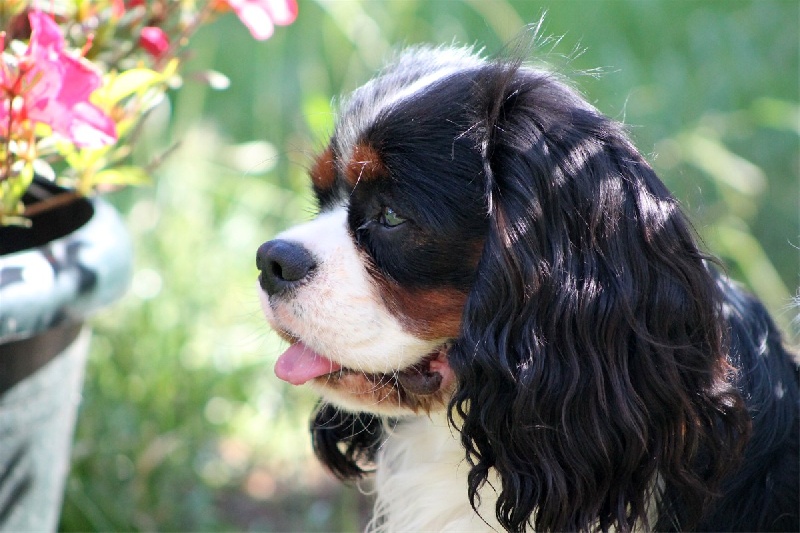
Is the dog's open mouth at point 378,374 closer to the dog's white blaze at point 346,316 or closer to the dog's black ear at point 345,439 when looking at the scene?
the dog's white blaze at point 346,316

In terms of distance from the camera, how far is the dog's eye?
1663 millimetres

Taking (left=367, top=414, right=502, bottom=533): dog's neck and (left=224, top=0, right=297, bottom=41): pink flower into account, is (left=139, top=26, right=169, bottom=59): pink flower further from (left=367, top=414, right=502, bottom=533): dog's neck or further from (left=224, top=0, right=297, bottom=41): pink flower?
(left=367, top=414, right=502, bottom=533): dog's neck

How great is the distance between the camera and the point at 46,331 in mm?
1835

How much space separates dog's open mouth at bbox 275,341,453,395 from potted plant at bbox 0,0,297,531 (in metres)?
0.39

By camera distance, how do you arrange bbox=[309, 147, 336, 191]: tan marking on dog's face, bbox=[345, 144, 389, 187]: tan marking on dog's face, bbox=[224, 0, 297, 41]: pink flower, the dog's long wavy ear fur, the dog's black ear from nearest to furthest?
the dog's long wavy ear fur < bbox=[345, 144, 389, 187]: tan marking on dog's face < bbox=[309, 147, 336, 191]: tan marking on dog's face < bbox=[224, 0, 297, 41]: pink flower < the dog's black ear

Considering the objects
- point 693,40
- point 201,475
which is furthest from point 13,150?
point 693,40

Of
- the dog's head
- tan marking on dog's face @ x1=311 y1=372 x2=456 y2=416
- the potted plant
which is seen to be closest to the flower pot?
the potted plant

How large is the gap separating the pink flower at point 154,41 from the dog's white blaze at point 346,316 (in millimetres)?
586

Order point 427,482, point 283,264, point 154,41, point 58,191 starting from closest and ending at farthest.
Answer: point 283,264, point 427,482, point 154,41, point 58,191

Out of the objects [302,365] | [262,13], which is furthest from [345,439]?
[262,13]

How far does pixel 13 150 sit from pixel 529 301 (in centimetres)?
89

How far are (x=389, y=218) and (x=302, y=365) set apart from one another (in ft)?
1.01

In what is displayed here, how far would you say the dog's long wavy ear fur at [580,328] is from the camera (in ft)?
5.21

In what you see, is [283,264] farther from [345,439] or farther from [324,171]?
[345,439]
